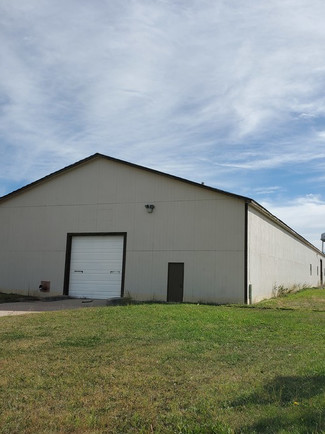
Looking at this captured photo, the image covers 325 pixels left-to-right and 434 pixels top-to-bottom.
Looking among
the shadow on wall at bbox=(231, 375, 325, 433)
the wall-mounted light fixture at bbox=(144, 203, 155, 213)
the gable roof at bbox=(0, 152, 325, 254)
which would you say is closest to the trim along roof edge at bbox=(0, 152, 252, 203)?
the gable roof at bbox=(0, 152, 325, 254)

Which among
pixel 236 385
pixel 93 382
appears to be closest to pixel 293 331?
pixel 236 385

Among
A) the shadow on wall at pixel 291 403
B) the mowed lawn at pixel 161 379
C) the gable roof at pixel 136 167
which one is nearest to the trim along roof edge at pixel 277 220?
the gable roof at pixel 136 167

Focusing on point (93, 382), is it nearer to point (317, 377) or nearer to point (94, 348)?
point (94, 348)

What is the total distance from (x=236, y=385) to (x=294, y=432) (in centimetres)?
148

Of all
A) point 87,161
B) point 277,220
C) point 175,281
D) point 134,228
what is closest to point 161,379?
point 175,281

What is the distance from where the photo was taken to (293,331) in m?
9.41

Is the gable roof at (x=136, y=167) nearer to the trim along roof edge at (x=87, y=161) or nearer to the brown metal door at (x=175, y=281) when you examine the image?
the trim along roof edge at (x=87, y=161)

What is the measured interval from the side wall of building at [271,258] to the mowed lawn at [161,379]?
827 cm

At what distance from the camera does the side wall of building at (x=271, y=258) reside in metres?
18.0

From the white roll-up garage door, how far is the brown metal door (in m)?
2.49

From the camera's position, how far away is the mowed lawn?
402cm

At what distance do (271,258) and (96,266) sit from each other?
8.81 m

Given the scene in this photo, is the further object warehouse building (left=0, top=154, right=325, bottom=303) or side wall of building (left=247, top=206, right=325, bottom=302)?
side wall of building (left=247, top=206, right=325, bottom=302)

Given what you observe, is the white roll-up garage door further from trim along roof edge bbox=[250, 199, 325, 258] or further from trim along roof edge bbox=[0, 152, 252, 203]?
trim along roof edge bbox=[250, 199, 325, 258]
